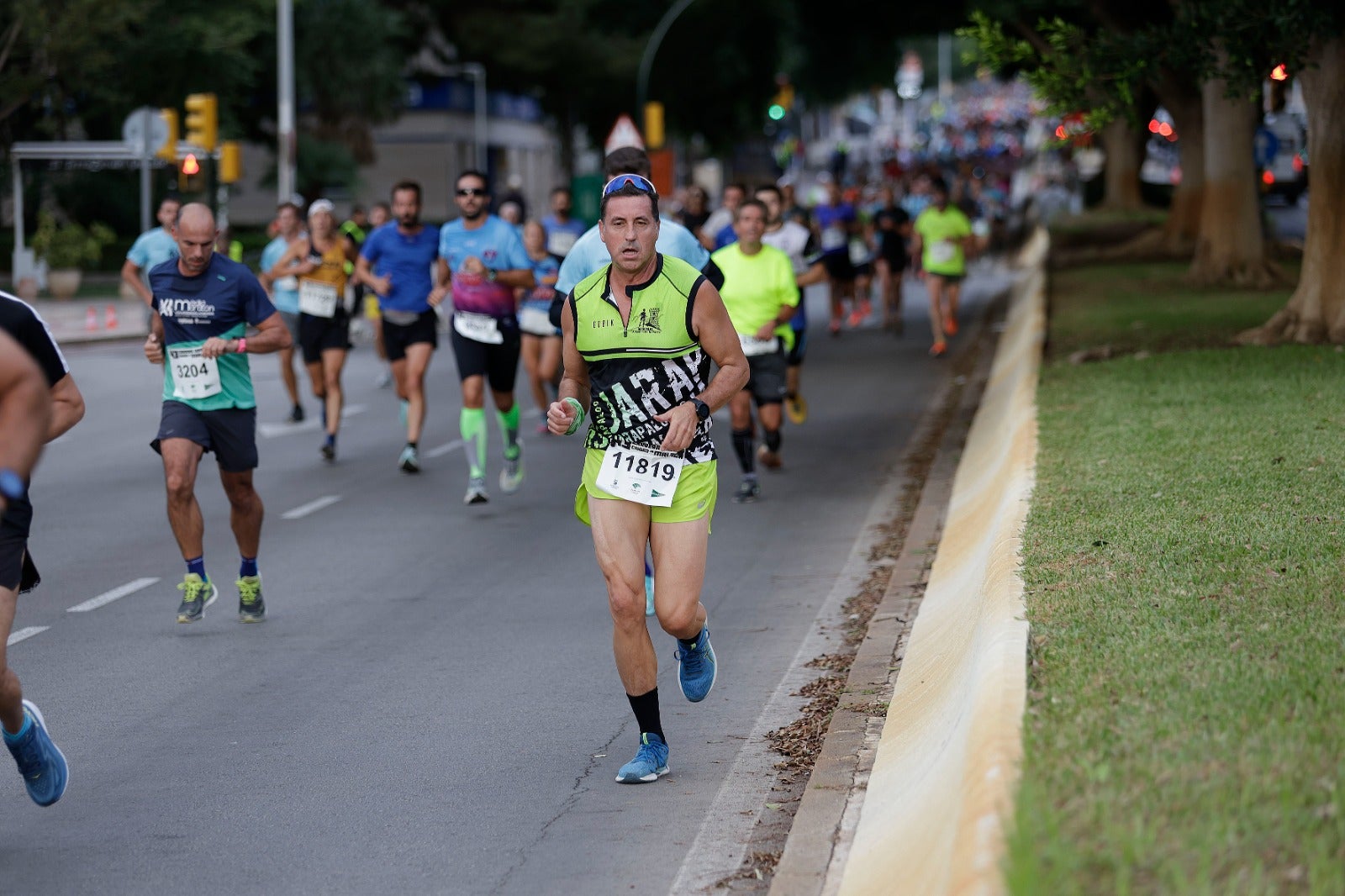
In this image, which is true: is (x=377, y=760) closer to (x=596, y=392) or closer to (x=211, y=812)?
(x=211, y=812)

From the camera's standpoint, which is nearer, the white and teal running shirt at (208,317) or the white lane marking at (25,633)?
the white lane marking at (25,633)

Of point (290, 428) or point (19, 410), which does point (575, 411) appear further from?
point (290, 428)

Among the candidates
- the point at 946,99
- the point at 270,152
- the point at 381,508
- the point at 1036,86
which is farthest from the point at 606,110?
the point at 946,99

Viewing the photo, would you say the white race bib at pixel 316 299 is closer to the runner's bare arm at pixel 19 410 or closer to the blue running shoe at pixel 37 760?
the blue running shoe at pixel 37 760

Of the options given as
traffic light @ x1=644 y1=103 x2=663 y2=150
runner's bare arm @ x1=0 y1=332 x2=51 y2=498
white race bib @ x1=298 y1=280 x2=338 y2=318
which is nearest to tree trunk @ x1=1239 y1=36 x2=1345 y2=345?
white race bib @ x1=298 y1=280 x2=338 y2=318

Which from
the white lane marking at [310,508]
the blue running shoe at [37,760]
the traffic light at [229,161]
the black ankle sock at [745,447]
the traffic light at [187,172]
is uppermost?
the traffic light at [229,161]

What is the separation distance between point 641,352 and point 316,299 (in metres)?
10.2

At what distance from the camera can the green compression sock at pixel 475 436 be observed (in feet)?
42.5

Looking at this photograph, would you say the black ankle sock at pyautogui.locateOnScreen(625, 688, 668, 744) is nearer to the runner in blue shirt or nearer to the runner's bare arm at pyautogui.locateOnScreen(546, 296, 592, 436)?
the runner's bare arm at pyautogui.locateOnScreen(546, 296, 592, 436)

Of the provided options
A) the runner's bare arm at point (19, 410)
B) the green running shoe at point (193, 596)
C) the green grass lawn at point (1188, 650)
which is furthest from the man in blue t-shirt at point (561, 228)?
the runner's bare arm at point (19, 410)

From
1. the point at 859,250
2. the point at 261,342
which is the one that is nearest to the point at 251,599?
the point at 261,342

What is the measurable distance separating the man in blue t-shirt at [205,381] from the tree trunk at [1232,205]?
19264mm

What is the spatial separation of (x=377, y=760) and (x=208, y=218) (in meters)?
3.33

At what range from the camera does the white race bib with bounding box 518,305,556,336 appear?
53.8 ft
